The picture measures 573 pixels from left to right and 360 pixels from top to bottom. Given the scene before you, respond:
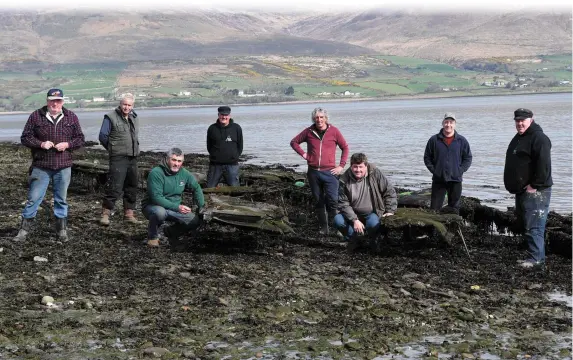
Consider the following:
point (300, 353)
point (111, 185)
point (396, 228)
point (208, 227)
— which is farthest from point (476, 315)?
point (111, 185)

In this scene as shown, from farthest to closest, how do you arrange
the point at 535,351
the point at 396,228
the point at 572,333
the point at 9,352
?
the point at 396,228
the point at 572,333
the point at 535,351
the point at 9,352

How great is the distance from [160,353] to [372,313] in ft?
8.91

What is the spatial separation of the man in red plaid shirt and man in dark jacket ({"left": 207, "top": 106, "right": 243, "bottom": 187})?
3726mm

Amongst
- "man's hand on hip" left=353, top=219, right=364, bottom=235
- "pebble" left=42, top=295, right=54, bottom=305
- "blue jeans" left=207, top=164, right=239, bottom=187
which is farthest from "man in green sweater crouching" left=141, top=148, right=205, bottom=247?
"blue jeans" left=207, top=164, right=239, bottom=187

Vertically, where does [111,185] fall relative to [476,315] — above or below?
above

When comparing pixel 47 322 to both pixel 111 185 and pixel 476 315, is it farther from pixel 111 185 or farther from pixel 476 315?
pixel 111 185

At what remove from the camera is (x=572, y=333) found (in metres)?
8.95

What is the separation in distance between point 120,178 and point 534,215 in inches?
273

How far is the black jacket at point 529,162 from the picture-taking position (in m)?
11.7

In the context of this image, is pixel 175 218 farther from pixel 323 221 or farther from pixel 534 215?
pixel 534 215

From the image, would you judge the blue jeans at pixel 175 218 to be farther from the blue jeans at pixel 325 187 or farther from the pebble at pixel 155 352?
the pebble at pixel 155 352

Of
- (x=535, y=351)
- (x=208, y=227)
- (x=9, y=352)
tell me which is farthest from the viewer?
(x=208, y=227)

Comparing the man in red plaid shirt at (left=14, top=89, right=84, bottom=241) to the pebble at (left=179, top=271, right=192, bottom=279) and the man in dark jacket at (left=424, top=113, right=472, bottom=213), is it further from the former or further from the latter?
the man in dark jacket at (left=424, top=113, right=472, bottom=213)

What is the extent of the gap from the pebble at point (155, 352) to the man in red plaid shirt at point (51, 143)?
5242 millimetres
